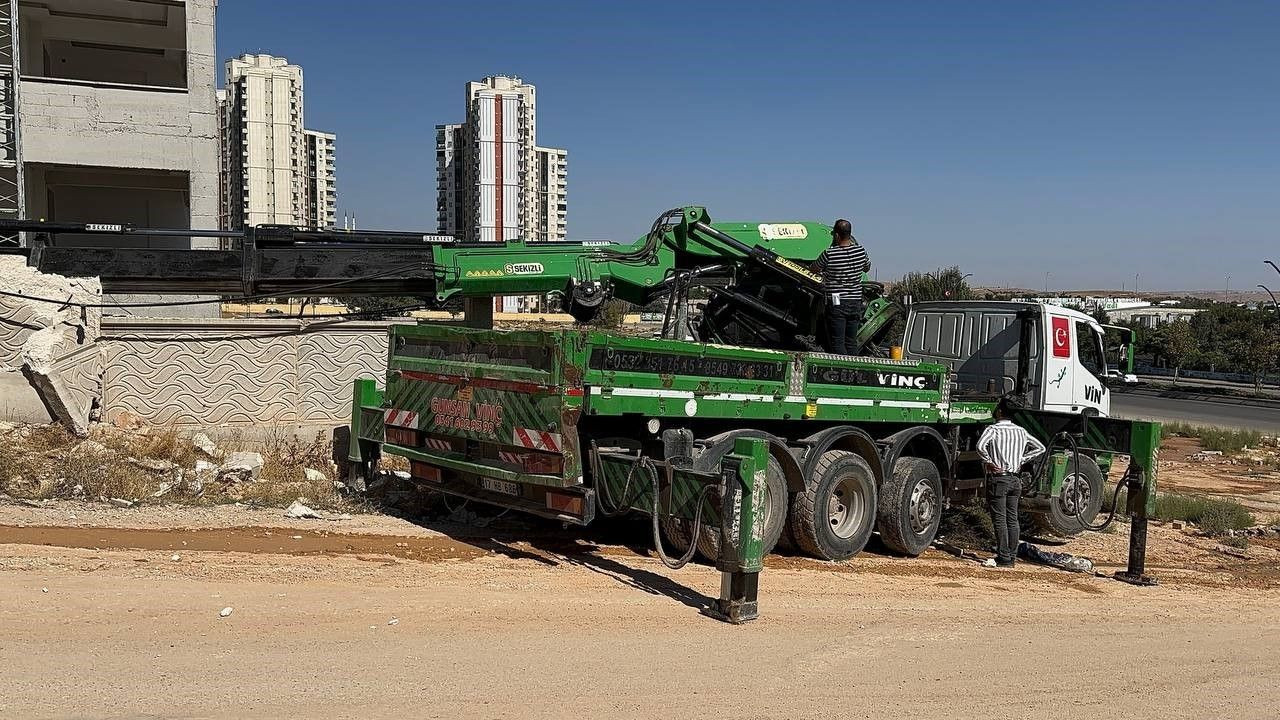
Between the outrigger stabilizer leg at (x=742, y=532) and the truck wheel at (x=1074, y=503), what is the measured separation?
16.9ft

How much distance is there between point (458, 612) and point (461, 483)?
7.28 ft

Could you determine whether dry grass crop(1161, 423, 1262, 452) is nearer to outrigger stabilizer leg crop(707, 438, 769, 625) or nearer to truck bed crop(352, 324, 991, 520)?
truck bed crop(352, 324, 991, 520)

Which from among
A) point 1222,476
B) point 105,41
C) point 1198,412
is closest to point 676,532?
point 1222,476

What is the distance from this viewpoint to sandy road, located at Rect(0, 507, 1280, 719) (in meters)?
5.24

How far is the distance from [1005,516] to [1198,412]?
31.3m

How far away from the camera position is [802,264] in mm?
10492

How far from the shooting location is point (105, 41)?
23547 mm

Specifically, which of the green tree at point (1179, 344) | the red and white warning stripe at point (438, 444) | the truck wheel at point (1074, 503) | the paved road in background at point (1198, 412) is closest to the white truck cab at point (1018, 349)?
the truck wheel at point (1074, 503)

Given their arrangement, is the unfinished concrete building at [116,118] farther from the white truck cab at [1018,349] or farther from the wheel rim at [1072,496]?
the wheel rim at [1072,496]

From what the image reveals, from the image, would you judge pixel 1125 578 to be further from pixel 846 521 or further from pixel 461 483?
pixel 461 483

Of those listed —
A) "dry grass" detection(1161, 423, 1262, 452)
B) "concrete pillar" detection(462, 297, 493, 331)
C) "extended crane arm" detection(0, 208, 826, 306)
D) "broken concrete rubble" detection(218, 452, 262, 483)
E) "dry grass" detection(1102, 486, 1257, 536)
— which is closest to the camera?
"extended crane arm" detection(0, 208, 826, 306)

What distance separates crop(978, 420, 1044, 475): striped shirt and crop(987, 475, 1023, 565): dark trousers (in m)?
0.10

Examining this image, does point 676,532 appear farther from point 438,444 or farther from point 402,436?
point 402,436

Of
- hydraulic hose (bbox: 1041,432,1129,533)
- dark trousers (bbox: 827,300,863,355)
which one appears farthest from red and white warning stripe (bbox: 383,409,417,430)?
hydraulic hose (bbox: 1041,432,1129,533)
